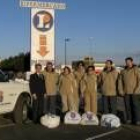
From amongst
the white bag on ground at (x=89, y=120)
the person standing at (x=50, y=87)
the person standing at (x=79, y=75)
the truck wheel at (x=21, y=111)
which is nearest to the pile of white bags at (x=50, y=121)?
the white bag on ground at (x=89, y=120)

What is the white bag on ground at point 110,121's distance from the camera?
1404 cm

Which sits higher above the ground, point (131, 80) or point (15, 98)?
point (131, 80)

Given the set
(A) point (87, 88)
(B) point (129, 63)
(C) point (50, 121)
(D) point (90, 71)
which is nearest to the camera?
(C) point (50, 121)

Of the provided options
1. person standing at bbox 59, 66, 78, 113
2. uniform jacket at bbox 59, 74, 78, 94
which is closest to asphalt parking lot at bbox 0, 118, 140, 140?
person standing at bbox 59, 66, 78, 113

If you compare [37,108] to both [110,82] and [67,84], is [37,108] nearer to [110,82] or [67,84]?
[67,84]

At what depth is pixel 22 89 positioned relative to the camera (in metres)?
15.2

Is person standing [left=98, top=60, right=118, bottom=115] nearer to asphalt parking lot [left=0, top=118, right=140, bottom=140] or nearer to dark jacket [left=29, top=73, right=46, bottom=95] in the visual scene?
asphalt parking lot [left=0, top=118, right=140, bottom=140]

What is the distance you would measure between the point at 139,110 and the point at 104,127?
3.82ft

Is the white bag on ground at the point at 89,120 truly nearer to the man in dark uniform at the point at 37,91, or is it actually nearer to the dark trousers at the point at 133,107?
the dark trousers at the point at 133,107

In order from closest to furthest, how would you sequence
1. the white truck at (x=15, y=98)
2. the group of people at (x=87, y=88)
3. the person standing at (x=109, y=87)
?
the white truck at (x=15, y=98), the group of people at (x=87, y=88), the person standing at (x=109, y=87)

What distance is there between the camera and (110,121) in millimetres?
14062

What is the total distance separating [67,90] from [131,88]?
224cm

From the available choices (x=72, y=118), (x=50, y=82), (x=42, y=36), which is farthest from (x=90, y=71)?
(x=42, y=36)

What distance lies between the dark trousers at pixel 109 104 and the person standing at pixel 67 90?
1045 mm
